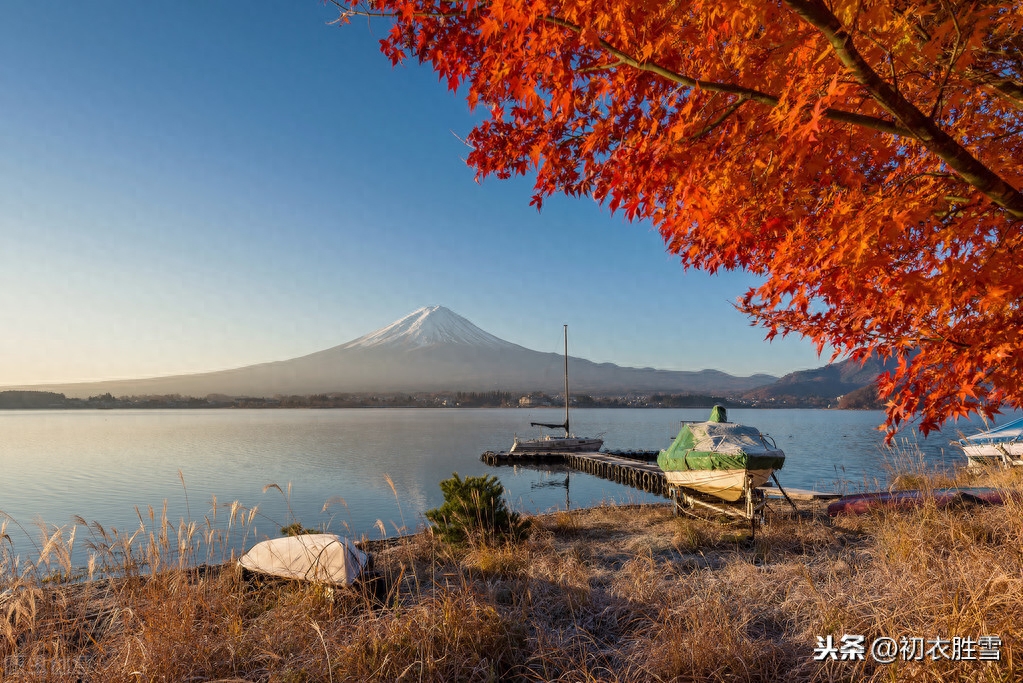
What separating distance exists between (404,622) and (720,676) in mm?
2252

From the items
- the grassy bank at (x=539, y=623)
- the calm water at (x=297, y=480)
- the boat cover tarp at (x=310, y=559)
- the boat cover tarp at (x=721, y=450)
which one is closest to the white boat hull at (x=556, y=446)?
the calm water at (x=297, y=480)

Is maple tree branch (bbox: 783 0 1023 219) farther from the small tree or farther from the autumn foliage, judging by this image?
the small tree

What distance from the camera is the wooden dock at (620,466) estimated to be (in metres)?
19.5

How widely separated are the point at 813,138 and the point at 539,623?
4.08m

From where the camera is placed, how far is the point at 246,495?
27.9 metres

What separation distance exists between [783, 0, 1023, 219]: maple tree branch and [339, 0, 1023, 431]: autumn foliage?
1cm

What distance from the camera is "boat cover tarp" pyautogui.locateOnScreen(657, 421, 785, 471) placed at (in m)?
11.7

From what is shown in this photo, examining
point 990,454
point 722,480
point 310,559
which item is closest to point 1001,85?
point 310,559

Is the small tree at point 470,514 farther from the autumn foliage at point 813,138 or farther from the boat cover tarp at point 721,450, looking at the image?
the autumn foliage at point 813,138

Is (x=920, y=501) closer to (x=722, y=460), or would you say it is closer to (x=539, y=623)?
(x=722, y=460)

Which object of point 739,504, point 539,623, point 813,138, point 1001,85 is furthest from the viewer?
point 739,504

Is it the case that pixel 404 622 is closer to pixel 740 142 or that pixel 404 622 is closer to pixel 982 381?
pixel 740 142

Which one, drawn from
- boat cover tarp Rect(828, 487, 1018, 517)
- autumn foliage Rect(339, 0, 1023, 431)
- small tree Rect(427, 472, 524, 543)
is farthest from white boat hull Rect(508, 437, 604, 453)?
autumn foliage Rect(339, 0, 1023, 431)

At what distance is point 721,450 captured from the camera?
1220cm
